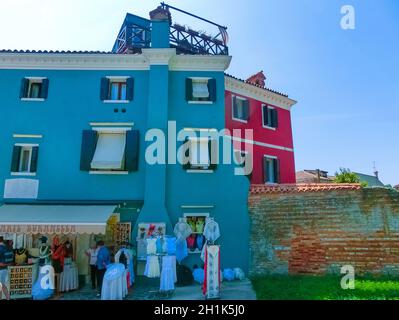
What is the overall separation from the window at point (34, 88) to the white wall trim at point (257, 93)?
423 inches

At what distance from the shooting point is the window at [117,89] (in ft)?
58.9

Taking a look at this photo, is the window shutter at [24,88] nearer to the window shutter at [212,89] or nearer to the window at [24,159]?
the window at [24,159]

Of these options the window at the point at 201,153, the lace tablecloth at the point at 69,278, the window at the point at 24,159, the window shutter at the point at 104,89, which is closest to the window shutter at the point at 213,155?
the window at the point at 201,153

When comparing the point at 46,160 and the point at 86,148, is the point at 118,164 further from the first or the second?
the point at 46,160

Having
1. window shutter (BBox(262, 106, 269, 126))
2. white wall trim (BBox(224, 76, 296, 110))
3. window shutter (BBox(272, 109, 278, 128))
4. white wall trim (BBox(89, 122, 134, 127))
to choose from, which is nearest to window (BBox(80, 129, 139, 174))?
white wall trim (BBox(89, 122, 134, 127))

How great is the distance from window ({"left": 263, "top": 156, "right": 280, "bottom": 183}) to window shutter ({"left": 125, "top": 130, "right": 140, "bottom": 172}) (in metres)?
9.13

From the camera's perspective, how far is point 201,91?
18125 millimetres

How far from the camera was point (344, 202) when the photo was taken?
578 inches

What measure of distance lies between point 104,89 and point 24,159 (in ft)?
19.1

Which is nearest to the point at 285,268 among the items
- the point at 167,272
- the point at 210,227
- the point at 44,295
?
the point at 210,227

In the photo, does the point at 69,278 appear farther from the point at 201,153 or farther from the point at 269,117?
the point at 269,117

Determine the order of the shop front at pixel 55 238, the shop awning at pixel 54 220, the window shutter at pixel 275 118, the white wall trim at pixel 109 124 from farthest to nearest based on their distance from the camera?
1. the window shutter at pixel 275 118
2. the white wall trim at pixel 109 124
3. the shop awning at pixel 54 220
4. the shop front at pixel 55 238

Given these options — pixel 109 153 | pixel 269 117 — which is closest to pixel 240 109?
pixel 269 117

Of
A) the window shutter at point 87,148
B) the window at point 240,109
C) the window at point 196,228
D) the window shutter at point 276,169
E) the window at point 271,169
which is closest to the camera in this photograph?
the window at point 196,228
